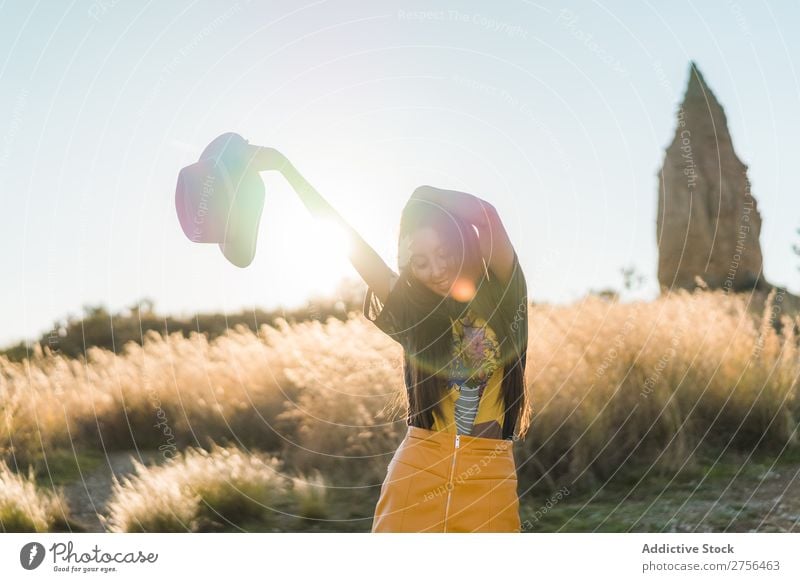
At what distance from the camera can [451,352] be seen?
9.65ft

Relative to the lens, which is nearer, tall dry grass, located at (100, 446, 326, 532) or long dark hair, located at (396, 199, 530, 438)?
long dark hair, located at (396, 199, 530, 438)

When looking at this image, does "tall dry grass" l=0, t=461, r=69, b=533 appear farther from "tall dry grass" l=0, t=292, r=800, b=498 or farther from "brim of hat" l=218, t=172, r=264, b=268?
"brim of hat" l=218, t=172, r=264, b=268

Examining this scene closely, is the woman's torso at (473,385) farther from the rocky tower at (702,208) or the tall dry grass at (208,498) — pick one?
the rocky tower at (702,208)

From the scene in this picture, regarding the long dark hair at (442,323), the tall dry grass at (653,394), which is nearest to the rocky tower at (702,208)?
the tall dry grass at (653,394)

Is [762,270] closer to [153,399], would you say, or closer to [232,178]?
[153,399]

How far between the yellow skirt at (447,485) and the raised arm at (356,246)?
539 millimetres

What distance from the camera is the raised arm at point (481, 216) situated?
8.75 ft

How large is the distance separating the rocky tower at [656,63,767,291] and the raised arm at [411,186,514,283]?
17416mm

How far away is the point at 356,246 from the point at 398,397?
3.06 m

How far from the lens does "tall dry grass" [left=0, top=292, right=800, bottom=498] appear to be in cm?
652

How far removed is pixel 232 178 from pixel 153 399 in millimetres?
5201

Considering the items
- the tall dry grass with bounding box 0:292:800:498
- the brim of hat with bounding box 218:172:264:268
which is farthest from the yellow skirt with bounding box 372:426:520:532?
the tall dry grass with bounding box 0:292:800:498
